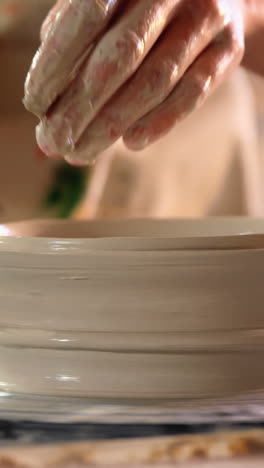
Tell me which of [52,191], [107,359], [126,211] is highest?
[107,359]

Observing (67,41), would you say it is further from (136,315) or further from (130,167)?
(130,167)

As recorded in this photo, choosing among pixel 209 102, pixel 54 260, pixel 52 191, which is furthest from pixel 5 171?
pixel 54 260

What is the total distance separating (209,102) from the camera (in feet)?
5.68

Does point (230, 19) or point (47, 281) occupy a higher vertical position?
point (230, 19)

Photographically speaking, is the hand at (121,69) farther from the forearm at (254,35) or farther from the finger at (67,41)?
the forearm at (254,35)

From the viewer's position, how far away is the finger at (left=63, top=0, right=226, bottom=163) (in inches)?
19.9

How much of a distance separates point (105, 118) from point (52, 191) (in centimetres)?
88

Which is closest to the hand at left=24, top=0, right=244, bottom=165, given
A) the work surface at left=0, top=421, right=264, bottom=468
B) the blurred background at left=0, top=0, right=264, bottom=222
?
the work surface at left=0, top=421, right=264, bottom=468

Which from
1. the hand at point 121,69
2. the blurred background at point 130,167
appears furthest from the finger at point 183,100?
the blurred background at point 130,167

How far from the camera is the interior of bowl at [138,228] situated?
64 centimetres

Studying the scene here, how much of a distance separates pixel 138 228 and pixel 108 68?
23cm

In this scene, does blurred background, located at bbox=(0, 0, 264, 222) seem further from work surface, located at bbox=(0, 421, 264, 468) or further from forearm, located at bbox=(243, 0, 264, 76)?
work surface, located at bbox=(0, 421, 264, 468)

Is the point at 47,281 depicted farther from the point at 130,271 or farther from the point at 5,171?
the point at 5,171

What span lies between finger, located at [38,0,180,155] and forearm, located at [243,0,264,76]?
0.42m
